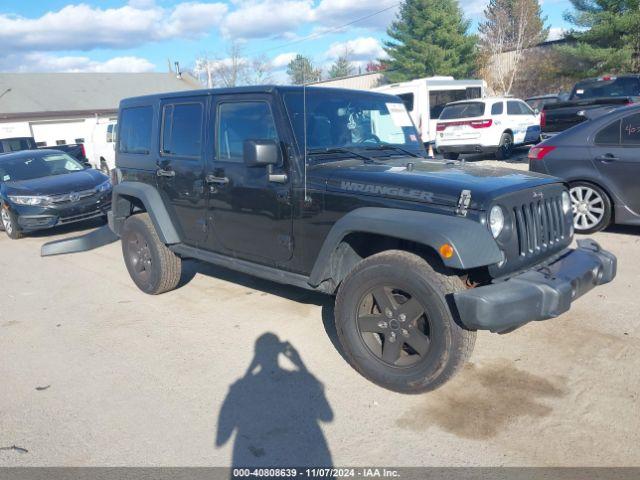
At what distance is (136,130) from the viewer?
5742 mm

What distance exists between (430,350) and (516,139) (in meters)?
13.9

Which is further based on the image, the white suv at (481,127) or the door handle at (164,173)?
the white suv at (481,127)

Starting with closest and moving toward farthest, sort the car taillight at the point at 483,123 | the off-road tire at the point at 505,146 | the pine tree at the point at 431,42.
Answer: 1. the car taillight at the point at 483,123
2. the off-road tire at the point at 505,146
3. the pine tree at the point at 431,42

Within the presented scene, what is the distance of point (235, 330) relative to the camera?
4652 mm

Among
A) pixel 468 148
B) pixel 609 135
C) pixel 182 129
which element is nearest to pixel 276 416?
pixel 182 129

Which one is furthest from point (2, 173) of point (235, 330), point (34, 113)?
point (34, 113)

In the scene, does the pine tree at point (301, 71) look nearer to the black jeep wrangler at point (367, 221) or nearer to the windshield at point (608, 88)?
the black jeep wrangler at point (367, 221)

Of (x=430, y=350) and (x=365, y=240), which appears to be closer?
(x=430, y=350)

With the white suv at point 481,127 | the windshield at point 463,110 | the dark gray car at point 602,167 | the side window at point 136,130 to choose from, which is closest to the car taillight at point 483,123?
the white suv at point 481,127

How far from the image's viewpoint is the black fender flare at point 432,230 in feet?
9.84

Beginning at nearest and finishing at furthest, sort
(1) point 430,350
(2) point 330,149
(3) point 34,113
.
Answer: (1) point 430,350 < (2) point 330,149 < (3) point 34,113

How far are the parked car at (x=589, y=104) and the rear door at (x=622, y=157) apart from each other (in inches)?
182

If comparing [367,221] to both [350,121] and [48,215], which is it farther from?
[48,215]

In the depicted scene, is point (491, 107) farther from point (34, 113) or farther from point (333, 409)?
point (34, 113)
